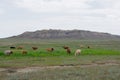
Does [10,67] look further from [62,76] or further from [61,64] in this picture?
[62,76]

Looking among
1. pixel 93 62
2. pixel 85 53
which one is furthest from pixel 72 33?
pixel 93 62

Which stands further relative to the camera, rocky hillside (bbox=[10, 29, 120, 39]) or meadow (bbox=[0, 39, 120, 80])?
rocky hillside (bbox=[10, 29, 120, 39])

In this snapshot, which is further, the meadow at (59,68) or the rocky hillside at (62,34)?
the rocky hillside at (62,34)

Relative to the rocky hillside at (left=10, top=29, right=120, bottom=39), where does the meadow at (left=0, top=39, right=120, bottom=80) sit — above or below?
below

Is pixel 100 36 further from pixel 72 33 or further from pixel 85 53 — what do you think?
pixel 85 53

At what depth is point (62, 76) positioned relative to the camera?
20031mm

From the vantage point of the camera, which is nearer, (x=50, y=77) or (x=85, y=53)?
(x=50, y=77)

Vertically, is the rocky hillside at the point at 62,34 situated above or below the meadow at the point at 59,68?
above

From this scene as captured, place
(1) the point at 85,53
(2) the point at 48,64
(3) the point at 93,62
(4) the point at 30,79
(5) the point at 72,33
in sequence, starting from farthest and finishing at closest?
(5) the point at 72,33, (1) the point at 85,53, (3) the point at 93,62, (2) the point at 48,64, (4) the point at 30,79

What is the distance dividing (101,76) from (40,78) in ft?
12.5

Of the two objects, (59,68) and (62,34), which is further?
(62,34)

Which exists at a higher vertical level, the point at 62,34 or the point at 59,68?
the point at 62,34

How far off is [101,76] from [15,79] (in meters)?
5.30

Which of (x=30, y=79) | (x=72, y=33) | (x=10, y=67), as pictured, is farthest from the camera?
(x=72, y=33)
